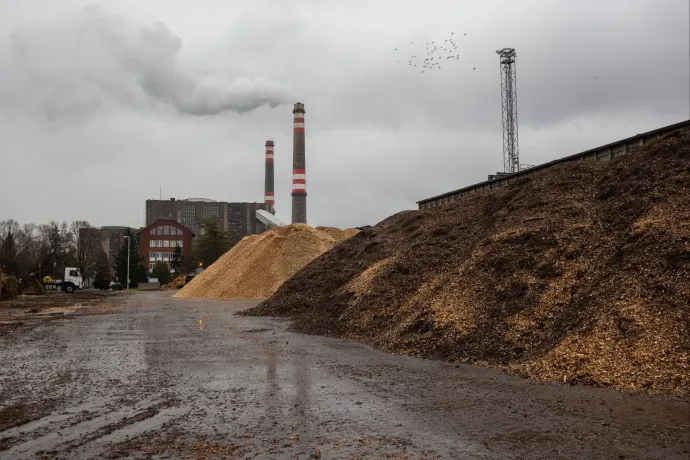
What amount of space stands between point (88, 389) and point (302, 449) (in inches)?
168

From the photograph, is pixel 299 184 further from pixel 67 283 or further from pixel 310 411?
pixel 310 411

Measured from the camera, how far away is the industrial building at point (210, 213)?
107062 mm

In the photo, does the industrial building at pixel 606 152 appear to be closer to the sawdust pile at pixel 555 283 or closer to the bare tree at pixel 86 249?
the sawdust pile at pixel 555 283

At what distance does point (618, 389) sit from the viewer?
7004mm

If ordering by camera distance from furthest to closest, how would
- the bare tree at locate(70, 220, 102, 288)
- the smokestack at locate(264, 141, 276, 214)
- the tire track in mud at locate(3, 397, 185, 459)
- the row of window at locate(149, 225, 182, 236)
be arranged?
the row of window at locate(149, 225, 182, 236) → the smokestack at locate(264, 141, 276, 214) → the bare tree at locate(70, 220, 102, 288) → the tire track in mud at locate(3, 397, 185, 459)

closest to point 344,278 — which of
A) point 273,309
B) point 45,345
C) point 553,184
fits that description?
point 273,309

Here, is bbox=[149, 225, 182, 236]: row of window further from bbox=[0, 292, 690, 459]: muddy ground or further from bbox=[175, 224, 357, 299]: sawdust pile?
bbox=[0, 292, 690, 459]: muddy ground

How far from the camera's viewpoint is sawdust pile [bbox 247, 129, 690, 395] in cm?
803

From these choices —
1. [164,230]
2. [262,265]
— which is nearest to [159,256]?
[164,230]

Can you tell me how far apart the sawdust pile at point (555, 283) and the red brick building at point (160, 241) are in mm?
84891

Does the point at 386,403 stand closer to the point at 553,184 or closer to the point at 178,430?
the point at 178,430

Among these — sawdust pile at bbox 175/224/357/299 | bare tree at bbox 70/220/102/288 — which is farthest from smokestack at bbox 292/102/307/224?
bare tree at bbox 70/220/102/288

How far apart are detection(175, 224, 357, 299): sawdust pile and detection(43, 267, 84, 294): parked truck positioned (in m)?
17.7

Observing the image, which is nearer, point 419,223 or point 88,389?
point 88,389
